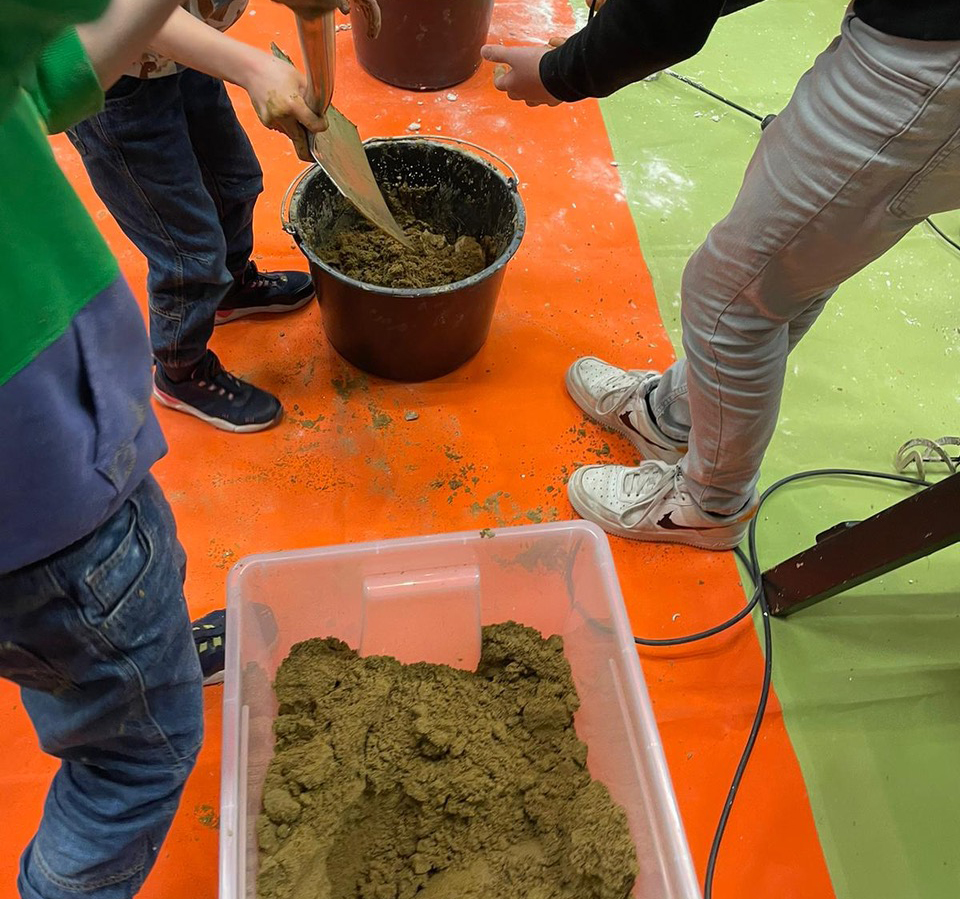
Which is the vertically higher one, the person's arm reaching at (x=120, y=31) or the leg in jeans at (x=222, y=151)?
the person's arm reaching at (x=120, y=31)

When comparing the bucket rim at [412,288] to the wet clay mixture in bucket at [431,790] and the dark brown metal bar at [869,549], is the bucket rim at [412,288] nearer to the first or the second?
the wet clay mixture in bucket at [431,790]

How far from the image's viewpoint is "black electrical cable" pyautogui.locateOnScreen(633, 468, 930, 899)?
0.92 meters

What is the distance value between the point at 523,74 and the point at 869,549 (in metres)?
0.76

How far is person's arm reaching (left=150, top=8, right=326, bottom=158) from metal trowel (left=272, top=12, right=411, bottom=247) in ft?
0.07

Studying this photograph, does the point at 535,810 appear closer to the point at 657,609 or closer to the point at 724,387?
the point at 657,609

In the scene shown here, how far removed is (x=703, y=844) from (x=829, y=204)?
760mm

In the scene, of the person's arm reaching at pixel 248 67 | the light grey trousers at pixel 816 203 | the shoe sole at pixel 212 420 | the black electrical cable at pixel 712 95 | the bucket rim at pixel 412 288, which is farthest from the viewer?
the black electrical cable at pixel 712 95

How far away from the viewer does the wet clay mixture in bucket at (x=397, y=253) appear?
4.12 ft

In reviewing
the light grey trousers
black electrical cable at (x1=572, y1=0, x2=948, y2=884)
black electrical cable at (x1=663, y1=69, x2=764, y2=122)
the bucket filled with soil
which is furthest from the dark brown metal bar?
the bucket filled with soil

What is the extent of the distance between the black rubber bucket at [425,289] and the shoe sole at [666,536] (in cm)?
35

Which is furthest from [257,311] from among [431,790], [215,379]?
[431,790]

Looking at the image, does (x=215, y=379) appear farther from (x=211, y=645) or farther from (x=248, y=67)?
(x=248, y=67)

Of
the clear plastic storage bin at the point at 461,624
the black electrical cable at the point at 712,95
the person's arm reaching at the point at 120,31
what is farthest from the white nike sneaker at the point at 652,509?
the black electrical cable at the point at 712,95

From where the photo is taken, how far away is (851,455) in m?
1.31
